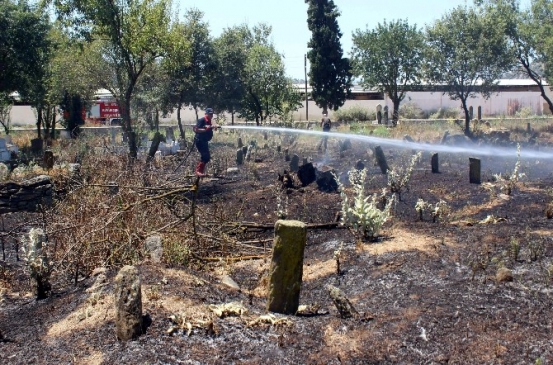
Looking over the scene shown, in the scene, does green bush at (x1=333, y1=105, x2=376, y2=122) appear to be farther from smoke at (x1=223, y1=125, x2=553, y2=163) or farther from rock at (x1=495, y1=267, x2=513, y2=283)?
rock at (x1=495, y1=267, x2=513, y2=283)

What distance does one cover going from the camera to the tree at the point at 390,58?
1448 inches

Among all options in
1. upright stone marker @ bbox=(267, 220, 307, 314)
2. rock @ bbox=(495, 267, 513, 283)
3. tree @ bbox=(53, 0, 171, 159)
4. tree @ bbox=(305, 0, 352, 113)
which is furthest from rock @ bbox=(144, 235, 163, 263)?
tree @ bbox=(305, 0, 352, 113)

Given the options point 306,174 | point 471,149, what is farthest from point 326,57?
point 306,174

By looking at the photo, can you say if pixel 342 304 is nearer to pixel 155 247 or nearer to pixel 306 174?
pixel 155 247

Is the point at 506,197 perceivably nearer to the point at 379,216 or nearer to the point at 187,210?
the point at 379,216

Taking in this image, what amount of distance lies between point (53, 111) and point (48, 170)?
1945 centimetres

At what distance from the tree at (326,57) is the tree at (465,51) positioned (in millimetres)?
9435

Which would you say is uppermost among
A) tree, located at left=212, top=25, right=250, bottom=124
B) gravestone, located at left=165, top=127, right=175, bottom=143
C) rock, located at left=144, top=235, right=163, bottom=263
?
tree, located at left=212, top=25, right=250, bottom=124

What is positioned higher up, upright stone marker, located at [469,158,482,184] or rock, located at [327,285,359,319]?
upright stone marker, located at [469,158,482,184]

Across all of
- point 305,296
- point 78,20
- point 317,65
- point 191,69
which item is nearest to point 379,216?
point 305,296

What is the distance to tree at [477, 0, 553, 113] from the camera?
1198 inches

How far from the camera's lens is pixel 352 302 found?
639 cm

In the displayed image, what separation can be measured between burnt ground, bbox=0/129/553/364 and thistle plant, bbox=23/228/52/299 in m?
0.15

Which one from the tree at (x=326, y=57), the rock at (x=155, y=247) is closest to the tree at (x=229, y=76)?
the tree at (x=326, y=57)
